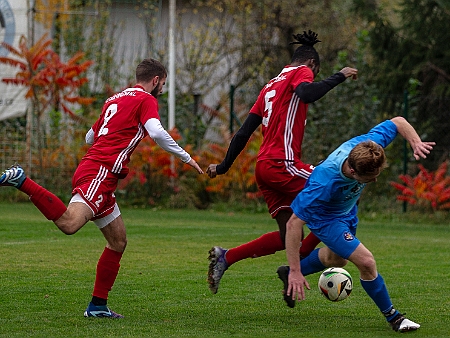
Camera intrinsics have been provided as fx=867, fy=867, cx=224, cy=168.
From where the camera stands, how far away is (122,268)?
9266 millimetres

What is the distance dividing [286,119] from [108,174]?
5.32 feet

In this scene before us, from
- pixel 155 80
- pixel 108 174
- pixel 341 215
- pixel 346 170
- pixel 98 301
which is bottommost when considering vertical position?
pixel 98 301

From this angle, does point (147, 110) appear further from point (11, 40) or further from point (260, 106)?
point (11, 40)

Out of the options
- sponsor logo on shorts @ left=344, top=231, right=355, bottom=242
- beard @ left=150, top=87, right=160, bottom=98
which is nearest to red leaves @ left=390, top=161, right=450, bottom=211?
beard @ left=150, top=87, right=160, bottom=98

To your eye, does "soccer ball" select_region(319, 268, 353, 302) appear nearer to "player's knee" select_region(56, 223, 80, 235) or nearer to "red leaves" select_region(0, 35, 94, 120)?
"player's knee" select_region(56, 223, 80, 235)

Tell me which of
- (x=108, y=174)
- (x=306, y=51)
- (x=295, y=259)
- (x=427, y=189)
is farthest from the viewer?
(x=427, y=189)

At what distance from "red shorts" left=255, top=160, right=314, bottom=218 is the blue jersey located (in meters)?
1.03

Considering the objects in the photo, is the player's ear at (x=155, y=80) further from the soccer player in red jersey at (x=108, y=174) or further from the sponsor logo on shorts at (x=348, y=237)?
the sponsor logo on shorts at (x=348, y=237)

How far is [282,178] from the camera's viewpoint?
723cm

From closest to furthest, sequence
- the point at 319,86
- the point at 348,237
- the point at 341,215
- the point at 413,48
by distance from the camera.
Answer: the point at 348,237, the point at 341,215, the point at 319,86, the point at 413,48

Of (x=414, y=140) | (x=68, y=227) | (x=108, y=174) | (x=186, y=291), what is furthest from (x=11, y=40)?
(x=414, y=140)

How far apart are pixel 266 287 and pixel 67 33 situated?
15719mm

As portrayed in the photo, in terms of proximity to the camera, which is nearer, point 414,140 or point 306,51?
point 414,140

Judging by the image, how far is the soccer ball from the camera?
6.59 meters
